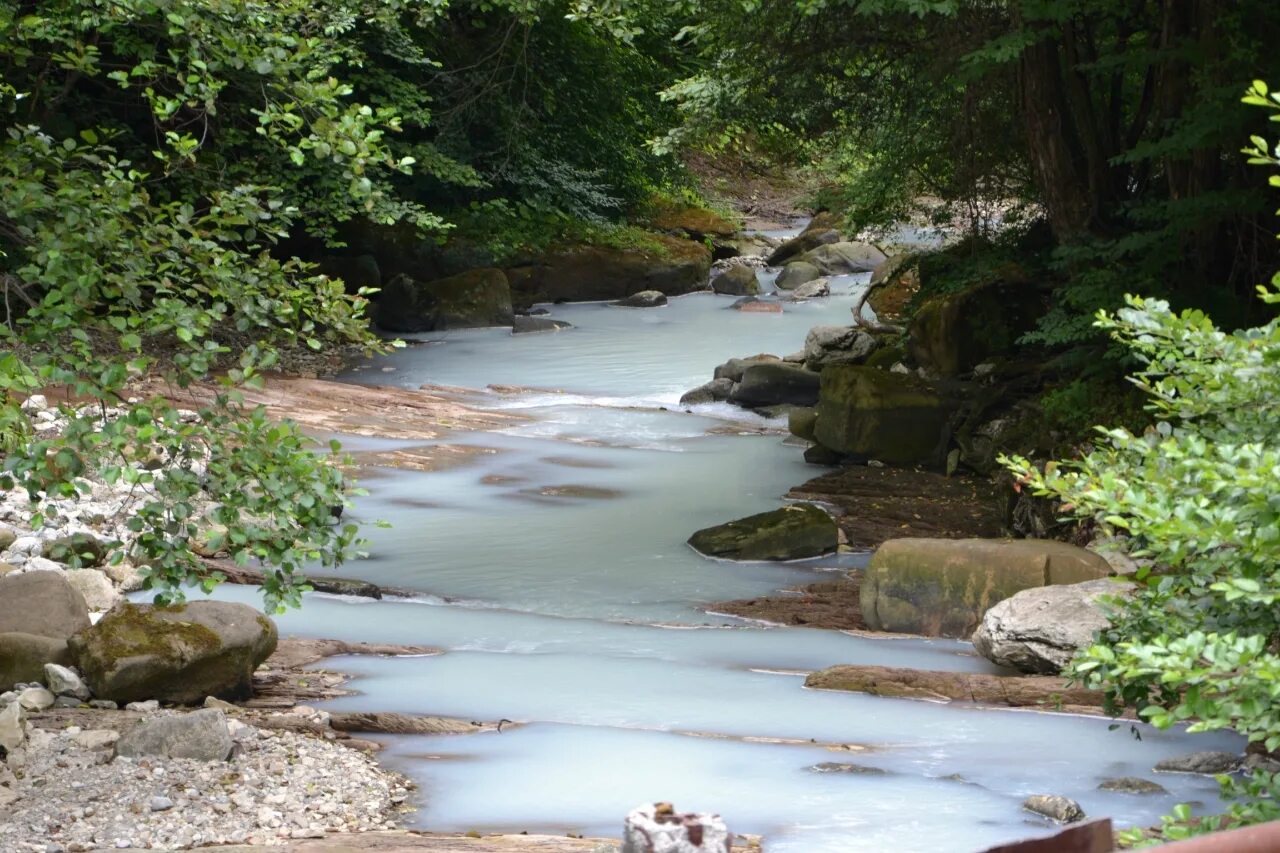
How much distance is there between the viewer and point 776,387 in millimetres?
18250

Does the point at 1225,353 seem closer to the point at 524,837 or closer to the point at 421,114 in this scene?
the point at 524,837

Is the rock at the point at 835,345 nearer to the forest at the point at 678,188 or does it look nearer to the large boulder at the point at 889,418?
the forest at the point at 678,188

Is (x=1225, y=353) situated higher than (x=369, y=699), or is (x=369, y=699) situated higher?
(x=1225, y=353)

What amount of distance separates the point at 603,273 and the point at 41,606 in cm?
1987

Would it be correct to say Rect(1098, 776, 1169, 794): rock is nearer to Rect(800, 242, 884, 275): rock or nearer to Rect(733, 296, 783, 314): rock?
Rect(733, 296, 783, 314): rock

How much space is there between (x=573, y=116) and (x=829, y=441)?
509 inches

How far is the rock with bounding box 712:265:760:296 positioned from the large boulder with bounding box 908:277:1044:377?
1259 cm

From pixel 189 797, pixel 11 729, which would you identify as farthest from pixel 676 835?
pixel 11 729

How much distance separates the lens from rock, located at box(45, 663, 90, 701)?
7219 millimetres

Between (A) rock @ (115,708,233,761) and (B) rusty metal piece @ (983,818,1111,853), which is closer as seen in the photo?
(B) rusty metal piece @ (983,818,1111,853)

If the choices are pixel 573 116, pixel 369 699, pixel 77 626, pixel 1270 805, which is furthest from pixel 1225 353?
pixel 573 116

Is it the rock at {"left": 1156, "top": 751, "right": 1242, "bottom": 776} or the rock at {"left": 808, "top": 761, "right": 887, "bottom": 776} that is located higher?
the rock at {"left": 1156, "top": 751, "right": 1242, "bottom": 776}

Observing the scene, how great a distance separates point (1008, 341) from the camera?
1478 cm

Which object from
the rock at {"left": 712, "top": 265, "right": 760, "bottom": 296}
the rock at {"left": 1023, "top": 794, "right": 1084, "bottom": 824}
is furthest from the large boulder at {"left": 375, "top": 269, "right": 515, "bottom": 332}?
the rock at {"left": 1023, "top": 794, "right": 1084, "bottom": 824}
